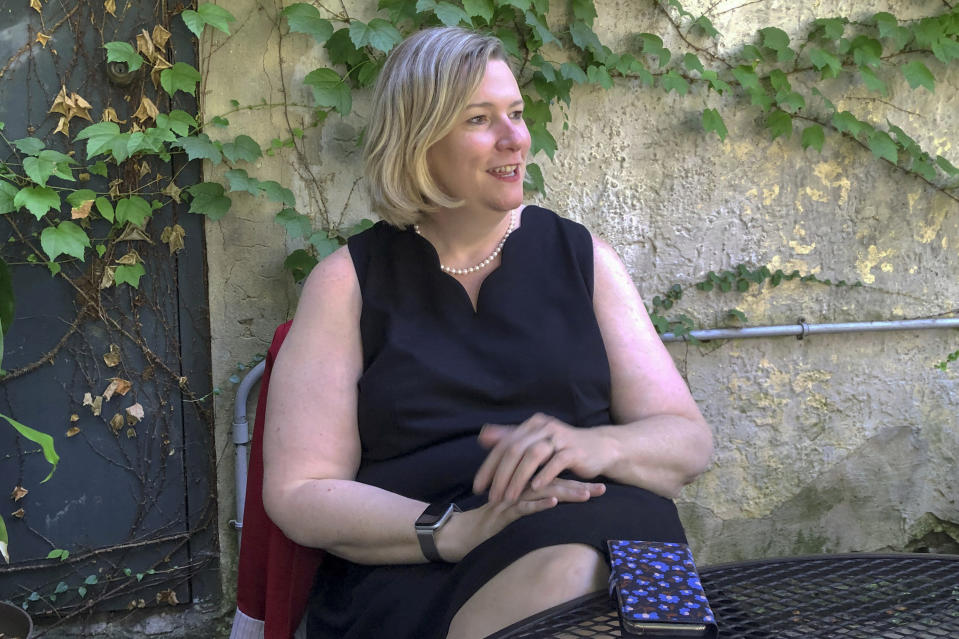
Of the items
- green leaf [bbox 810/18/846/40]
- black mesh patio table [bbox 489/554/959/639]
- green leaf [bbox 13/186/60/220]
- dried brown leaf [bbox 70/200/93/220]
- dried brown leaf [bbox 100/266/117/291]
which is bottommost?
black mesh patio table [bbox 489/554/959/639]

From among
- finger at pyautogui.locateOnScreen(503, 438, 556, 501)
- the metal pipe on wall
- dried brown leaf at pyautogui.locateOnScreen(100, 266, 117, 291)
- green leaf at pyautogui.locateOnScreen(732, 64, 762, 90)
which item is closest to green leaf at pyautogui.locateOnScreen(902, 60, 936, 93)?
green leaf at pyautogui.locateOnScreen(732, 64, 762, 90)

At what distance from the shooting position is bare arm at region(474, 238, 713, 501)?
1.23 meters

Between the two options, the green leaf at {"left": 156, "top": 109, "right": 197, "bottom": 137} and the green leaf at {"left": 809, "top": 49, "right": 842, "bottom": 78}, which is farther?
the green leaf at {"left": 809, "top": 49, "right": 842, "bottom": 78}

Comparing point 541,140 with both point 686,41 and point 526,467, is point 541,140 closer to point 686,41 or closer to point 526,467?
point 686,41

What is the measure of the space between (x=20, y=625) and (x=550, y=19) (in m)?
2.15

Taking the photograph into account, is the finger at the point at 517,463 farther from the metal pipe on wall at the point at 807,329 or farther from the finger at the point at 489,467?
the metal pipe on wall at the point at 807,329

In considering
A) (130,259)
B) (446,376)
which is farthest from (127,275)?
(446,376)

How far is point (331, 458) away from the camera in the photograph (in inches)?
59.3

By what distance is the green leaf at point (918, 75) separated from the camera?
2617 mm

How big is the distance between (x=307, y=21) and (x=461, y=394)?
123 cm

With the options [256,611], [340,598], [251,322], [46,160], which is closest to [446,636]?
[340,598]

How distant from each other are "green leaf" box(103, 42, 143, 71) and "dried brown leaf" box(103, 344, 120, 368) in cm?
75

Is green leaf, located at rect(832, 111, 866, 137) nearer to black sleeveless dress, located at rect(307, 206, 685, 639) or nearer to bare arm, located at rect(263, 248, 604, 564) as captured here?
black sleeveless dress, located at rect(307, 206, 685, 639)

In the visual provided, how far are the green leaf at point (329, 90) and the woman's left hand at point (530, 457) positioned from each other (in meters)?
1.29
